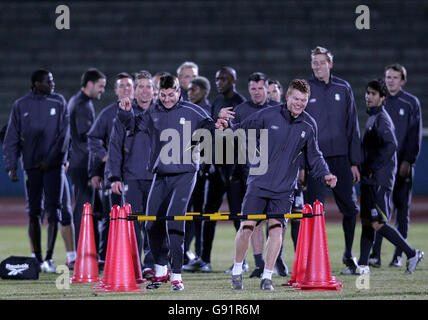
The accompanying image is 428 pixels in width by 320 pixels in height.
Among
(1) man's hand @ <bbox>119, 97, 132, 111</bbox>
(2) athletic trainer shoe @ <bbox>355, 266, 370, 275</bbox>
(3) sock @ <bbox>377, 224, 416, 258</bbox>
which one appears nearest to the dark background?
(3) sock @ <bbox>377, 224, 416, 258</bbox>

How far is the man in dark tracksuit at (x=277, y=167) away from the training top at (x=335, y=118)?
1385mm

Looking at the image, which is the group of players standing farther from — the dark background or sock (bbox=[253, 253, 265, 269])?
the dark background

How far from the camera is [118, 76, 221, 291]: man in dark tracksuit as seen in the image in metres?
8.05

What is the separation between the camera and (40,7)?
23406 mm

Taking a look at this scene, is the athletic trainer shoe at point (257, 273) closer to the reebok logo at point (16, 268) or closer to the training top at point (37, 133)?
the reebok logo at point (16, 268)

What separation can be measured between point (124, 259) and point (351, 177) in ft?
9.58

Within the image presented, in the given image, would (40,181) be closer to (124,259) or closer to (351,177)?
(124,259)

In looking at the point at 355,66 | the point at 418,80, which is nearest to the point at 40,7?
the point at 355,66

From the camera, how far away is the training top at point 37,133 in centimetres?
1028

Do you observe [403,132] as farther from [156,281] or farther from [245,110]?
[156,281]

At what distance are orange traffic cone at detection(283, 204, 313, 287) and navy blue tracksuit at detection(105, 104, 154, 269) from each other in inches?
62.0

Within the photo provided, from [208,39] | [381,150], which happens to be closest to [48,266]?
[381,150]

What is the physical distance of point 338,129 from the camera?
955cm

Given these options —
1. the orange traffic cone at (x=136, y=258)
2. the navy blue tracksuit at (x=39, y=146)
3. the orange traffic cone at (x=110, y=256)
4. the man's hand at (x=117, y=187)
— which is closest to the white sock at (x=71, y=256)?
the navy blue tracksuit at (x=39, y=146)
